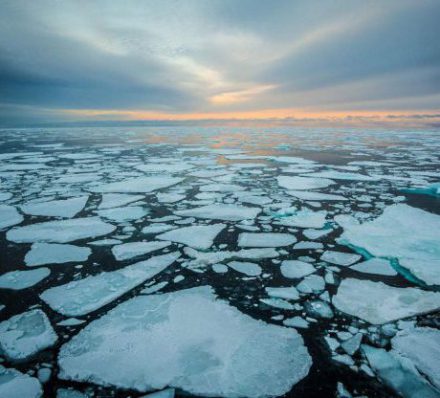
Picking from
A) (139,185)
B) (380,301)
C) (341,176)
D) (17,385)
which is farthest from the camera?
(341,176)

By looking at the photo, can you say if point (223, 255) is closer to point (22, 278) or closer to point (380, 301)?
point (380, 301)

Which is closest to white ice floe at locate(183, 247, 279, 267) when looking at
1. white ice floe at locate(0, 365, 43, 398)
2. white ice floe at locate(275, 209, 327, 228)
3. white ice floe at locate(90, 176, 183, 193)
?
white ice floe at locate(275, 209, 327, 228)

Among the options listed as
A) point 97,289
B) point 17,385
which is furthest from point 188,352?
point 97,289

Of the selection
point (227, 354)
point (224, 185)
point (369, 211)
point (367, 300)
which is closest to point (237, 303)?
point (227, 354)

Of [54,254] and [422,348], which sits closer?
[422,348]

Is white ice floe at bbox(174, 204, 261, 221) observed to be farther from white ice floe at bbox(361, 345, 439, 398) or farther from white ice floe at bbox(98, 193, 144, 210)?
white ice floe at bbox(361, 345, 439, 398)

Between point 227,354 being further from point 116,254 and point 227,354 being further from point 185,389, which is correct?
point 116,254

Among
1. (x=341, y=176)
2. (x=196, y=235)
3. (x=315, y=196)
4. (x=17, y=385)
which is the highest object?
(x=17, y=385)

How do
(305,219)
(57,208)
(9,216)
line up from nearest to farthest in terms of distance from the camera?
(305,219) → (9,216) → (57,208)
